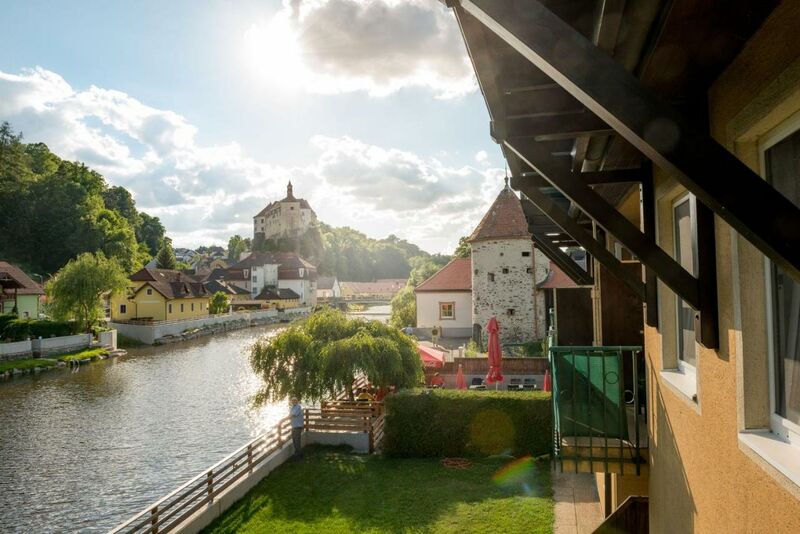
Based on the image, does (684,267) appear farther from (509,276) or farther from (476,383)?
(509,276)

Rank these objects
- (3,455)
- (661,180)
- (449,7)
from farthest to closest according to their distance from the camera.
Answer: (3,455)
(661,180)
(449,7)

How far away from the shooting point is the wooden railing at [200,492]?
7.75m

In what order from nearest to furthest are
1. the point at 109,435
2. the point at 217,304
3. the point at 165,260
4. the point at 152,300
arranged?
the point at 109,435, the point at 152,300, the point at 217,304, the point at 165,260

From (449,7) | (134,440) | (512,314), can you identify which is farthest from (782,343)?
(512,314)

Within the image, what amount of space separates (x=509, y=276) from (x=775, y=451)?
80.2ft

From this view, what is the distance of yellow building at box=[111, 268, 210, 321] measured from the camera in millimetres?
45094

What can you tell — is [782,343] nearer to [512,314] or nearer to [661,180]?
[661,180]

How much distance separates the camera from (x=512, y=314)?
2594 centimetres

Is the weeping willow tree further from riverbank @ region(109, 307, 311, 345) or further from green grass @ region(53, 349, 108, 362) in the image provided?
riverbank @ region(109, 307, 311, 345)

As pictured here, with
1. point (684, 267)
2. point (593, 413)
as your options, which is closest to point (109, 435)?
point (593, 413)

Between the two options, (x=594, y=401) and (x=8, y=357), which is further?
(x=8, y=357)

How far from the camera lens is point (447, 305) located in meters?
31.2

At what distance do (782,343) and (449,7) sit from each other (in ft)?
5.79

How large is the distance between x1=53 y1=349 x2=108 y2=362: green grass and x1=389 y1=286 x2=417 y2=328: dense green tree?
17.8 meters
